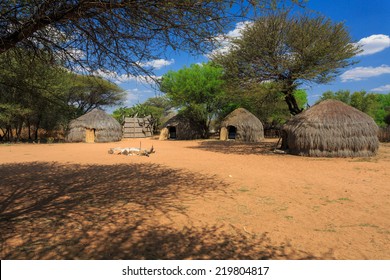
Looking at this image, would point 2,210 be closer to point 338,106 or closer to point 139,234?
point 139,234

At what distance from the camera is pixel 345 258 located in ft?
11.0

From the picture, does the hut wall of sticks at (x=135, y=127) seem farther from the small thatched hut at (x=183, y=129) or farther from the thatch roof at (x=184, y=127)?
the thatch roof at (x=184, y=127)

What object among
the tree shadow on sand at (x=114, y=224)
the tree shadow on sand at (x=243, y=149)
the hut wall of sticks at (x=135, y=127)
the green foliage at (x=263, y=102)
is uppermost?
the green foliage at (x=263, y=102)

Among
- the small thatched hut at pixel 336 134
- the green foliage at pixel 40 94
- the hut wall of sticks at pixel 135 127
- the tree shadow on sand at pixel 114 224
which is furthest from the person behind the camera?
the hut wall of sticks at pixel 135 127

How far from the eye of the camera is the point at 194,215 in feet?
16.1

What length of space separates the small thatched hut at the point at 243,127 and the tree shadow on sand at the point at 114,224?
18935mm

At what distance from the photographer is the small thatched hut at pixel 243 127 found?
2634 centimetres

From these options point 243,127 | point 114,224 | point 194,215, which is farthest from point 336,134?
point 243,127

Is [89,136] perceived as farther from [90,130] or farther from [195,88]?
[195,88]

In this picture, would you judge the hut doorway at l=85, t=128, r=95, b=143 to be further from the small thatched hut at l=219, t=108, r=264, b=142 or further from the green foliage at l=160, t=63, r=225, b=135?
the small thatched hut at l=219, t=108, r=264, b=142

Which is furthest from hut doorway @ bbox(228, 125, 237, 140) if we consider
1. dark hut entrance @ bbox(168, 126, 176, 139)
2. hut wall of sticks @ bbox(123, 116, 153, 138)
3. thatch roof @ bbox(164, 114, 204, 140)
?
hut wall of sticks @ bbox(123, 116, 153, 138)

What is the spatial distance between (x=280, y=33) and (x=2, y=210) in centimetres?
1525

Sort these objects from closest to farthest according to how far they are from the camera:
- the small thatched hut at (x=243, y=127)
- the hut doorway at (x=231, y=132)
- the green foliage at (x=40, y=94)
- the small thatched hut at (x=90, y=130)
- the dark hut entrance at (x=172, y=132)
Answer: the green foliage at (x=40, y=94), the small thatched hut at (x=90, y=130), the small thatched hut at (x=243, y=127), the hut doorway at (x=231, y=132), the dark hut entrance at (x=172, y=132)

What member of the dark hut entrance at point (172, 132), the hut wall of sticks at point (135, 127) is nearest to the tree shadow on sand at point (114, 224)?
the dark hut entrance at point (172, 132)
